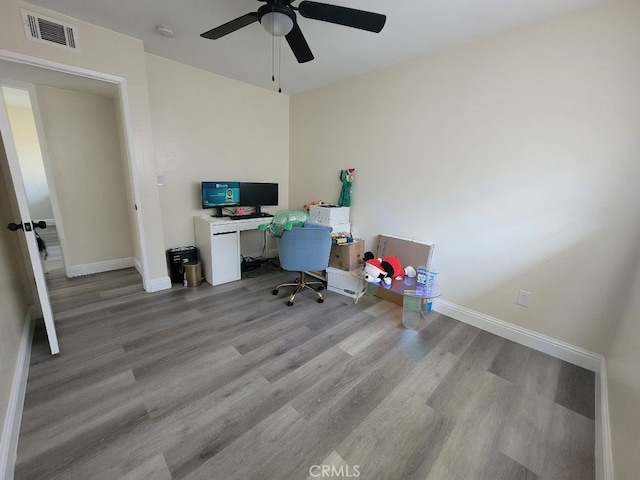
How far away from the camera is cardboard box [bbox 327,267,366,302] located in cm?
294

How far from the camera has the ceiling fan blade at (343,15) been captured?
1467 millimetres

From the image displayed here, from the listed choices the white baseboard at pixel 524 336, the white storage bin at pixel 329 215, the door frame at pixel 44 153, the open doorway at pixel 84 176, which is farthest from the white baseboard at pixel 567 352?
the door frame at pixel 44 153

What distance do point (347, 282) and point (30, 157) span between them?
7281 mm

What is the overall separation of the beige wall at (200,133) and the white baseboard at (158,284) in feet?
1.61

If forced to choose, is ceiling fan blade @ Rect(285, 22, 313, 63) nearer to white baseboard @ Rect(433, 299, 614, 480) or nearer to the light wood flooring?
the light wood flooring

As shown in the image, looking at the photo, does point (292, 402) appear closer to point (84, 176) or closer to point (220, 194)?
point (220, 194)

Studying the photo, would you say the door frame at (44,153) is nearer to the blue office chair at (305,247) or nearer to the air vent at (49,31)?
the air vent at (49,31)

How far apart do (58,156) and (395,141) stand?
4.01 metres

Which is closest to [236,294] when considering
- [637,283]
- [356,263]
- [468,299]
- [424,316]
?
[356,263]

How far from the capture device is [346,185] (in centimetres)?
337

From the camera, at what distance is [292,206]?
172 inches

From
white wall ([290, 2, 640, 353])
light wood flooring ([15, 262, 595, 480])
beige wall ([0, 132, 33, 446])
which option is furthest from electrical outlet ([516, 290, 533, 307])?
beige wall ([0, 132, 33, 446])

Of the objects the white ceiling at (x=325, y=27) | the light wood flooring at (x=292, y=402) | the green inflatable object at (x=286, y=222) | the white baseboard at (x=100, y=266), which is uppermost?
the white ceiling at (x=325, y=27)

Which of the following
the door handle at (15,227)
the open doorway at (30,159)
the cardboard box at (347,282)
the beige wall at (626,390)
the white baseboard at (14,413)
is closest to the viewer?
the beige wall at (626,390)
